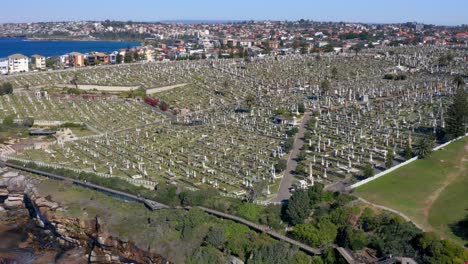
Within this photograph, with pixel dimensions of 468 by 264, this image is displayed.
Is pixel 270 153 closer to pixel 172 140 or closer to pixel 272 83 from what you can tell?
pixel 172 140

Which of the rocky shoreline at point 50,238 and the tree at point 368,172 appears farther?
the tree at point 368,172

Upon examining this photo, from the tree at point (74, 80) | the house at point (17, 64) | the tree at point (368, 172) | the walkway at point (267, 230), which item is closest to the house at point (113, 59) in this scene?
the house at point (17, 64)

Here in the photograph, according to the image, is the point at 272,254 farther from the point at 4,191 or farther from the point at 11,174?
the point at 11,174

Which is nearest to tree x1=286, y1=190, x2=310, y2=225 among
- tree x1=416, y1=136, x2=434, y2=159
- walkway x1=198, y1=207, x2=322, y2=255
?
walkway x1=198, y1=207, x2=322, y2=255

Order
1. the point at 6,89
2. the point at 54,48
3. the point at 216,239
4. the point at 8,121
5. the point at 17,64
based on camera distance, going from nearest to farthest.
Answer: the point at 216,239, the point at 8,121, the point at 6,89, the point at 17,64, the point at 54,48

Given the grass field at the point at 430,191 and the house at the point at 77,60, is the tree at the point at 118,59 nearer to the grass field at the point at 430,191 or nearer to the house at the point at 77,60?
the house at the point at 77,60

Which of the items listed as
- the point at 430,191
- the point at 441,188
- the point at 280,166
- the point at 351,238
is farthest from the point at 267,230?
A: the point at 441,188

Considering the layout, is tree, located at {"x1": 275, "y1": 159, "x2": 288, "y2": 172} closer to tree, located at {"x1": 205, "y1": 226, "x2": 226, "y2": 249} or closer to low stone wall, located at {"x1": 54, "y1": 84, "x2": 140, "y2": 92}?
tree, located at {"x1": 205, "y1": 226, "x2": 226, "y2": 249}
